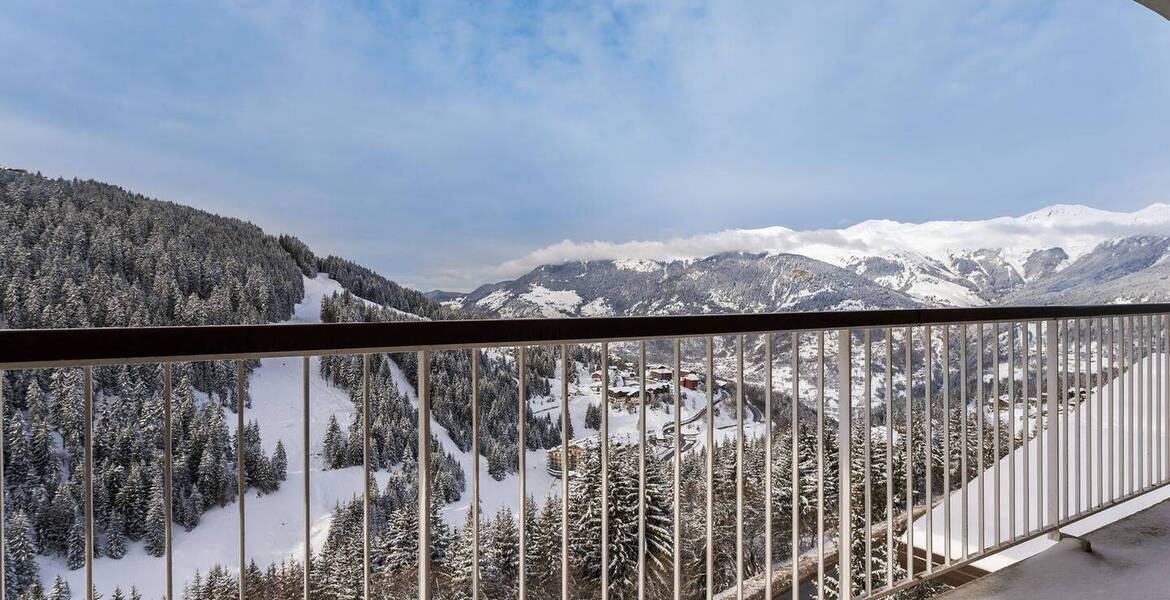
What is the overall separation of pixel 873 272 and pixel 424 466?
11589 mm

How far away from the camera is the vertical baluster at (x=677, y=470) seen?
4.81ft

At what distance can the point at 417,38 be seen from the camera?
11812 mm

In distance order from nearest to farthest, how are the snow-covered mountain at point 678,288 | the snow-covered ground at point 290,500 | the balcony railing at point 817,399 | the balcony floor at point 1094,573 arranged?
the balcony railing at point 817,399 → the balcony floor at point 1094,573 → the snow-covered ground at point 290,500 → the snow-covered mountain at point 678,288

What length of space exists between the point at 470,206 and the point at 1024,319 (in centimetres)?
1152

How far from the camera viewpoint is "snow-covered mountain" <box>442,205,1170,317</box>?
382 inches

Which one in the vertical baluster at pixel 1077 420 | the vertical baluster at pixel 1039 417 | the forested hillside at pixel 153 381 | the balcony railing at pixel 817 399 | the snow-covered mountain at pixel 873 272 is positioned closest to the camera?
the balcony railing at pixel 817 399

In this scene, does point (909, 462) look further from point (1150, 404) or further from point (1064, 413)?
point (1150, 404)

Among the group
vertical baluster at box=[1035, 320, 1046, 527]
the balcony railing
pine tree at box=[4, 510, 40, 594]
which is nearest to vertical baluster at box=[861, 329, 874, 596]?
the balcony railing

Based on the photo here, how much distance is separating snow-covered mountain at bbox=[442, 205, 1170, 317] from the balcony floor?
21.3ft

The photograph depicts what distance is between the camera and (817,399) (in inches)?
69.8

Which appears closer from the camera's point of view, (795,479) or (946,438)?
(795,479)

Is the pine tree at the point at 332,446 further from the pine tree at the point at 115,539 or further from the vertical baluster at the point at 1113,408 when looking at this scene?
the vertical baluster at the point at 1113,408

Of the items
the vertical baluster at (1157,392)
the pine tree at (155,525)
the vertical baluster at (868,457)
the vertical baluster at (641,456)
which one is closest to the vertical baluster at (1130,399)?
the vertical baluster at (1157,392)

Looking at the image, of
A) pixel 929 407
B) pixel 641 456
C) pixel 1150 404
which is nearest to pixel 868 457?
pixel 929 407
